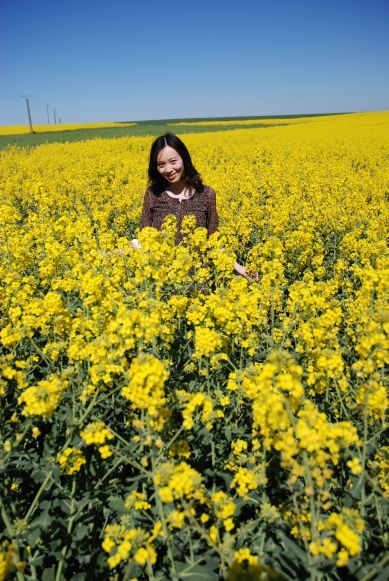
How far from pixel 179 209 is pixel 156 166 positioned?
24.1 inches

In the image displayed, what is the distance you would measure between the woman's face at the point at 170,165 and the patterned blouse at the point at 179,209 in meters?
0.31

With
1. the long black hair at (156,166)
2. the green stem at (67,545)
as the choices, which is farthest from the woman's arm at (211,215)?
the green stem at (67,545)

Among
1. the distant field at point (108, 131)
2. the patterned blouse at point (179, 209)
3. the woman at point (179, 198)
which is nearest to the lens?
the woman at point (179, 198)

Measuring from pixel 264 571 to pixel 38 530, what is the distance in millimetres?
1338

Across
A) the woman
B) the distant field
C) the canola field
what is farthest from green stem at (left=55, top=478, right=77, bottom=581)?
the distant field

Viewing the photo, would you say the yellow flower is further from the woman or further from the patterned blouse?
the patterned blouse

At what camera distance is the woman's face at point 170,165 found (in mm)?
4504

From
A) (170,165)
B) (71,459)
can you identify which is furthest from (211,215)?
(71,459)

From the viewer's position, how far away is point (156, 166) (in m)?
4.68

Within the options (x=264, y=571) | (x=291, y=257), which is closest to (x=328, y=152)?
(x=291, y=257)

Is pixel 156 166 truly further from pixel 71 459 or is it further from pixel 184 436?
pixel 71 459

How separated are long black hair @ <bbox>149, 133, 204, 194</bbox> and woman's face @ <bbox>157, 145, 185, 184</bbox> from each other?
0.14 ft

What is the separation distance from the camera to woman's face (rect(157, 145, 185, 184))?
4.50 meters

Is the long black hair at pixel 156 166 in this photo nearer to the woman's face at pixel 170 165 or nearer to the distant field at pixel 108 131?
the woman's face at pixel 170 165
